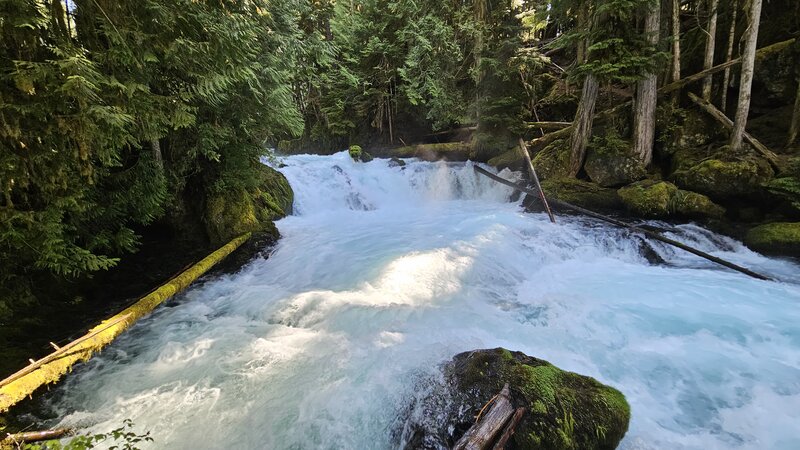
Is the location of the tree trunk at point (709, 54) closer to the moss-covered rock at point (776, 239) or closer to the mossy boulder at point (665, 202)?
the mossy boulder at point (665, 202)

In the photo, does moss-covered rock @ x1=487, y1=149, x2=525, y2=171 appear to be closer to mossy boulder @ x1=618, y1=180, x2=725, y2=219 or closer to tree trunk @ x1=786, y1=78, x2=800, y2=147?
mossy boulder @ x1=618, y1=180, x2=725, y2=219

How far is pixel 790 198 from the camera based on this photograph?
7.32m

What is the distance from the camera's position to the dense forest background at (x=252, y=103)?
3812mm

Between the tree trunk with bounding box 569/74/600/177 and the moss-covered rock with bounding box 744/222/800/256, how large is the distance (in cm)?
446

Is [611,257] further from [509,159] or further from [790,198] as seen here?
[509,159]

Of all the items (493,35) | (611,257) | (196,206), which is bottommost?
(611,257)

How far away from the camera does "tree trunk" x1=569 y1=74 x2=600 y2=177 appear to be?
10539 mm

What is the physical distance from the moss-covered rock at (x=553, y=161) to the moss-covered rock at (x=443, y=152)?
13.9 feet

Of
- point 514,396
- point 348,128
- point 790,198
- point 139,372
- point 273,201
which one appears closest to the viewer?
point 514,396

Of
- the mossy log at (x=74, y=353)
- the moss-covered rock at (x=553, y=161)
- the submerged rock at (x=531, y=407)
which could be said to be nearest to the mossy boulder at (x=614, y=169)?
the moss-covered rock at (x=553, y=161)

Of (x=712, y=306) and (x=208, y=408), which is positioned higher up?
(x=208, y=408)

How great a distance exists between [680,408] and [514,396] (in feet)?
7.06

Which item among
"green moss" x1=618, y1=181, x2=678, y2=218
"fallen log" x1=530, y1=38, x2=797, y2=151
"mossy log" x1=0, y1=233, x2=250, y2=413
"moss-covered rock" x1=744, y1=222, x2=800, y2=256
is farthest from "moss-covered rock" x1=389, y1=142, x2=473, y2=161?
"mossy log" x1=0, y1=233, x2=250, y2=413

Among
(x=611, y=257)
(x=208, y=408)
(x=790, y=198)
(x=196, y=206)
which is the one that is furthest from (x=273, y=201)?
(x=790, y=198)
